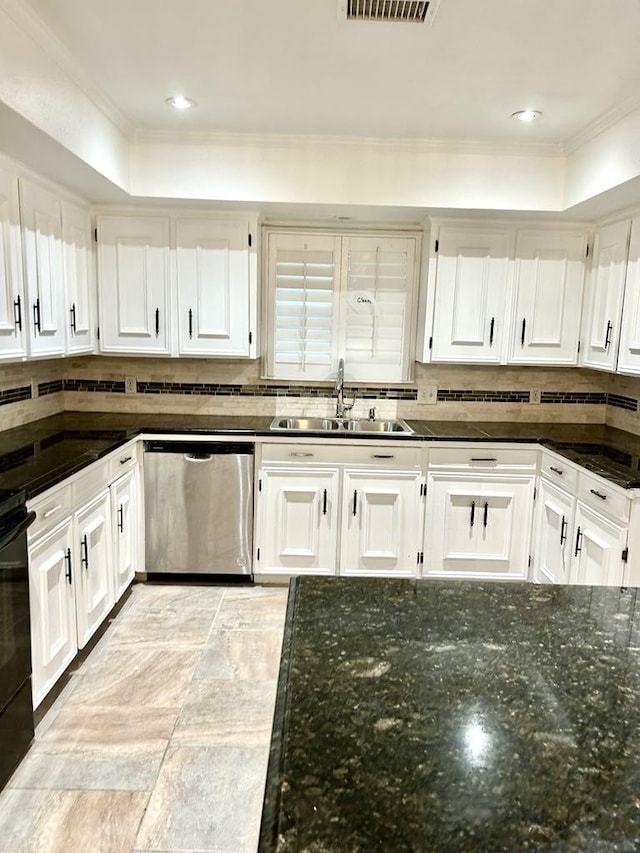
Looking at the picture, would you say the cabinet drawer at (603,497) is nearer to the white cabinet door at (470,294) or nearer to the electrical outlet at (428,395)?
the white cabinet door at (470,294)

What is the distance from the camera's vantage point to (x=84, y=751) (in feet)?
6.59

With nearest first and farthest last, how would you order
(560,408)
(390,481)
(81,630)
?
(81,630) → (390,481) → (560,408)

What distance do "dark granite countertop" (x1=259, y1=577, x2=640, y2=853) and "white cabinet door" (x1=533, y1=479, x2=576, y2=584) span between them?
1.77 meters

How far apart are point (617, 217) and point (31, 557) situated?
10.4 ft

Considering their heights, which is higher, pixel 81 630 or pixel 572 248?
pixel 572 248

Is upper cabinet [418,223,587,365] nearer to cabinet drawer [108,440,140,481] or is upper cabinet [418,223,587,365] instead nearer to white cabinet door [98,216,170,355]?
white cabinet door [98,216,170,355]

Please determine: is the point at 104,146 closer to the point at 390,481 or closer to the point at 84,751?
the point at 390,481

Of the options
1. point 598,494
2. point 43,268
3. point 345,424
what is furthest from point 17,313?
point 598,494

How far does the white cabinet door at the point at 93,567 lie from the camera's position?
94.5 inches

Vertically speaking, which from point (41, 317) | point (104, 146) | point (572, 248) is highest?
point (104, 146)

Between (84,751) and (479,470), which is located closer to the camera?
(84,751)

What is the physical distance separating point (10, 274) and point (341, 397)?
1.94m

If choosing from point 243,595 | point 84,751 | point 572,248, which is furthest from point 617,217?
point 84,751

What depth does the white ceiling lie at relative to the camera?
71.1 inches
